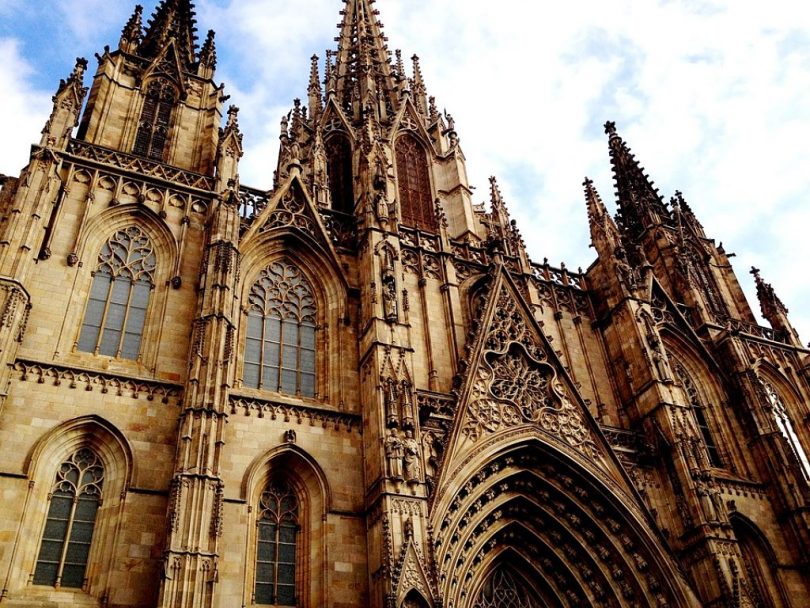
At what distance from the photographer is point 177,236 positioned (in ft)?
59.5

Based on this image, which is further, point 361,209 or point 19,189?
point 361,209

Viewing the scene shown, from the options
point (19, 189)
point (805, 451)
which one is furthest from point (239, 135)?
point (805, 451)

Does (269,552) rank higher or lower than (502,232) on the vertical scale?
lower

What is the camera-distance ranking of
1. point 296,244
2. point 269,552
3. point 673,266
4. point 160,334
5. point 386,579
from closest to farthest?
point 386,579 → point 269,552 → point 160,334 → point 296,244 → point 673,266

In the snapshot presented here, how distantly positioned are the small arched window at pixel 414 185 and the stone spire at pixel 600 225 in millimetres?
5696

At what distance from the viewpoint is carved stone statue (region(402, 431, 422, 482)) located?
15133 mm

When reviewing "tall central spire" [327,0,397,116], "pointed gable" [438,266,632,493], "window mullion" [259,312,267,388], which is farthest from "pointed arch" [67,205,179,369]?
"tall central spire" [327,0,397,116]

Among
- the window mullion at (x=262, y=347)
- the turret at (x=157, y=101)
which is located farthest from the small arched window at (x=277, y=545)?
the turret at (x=157, y=101)

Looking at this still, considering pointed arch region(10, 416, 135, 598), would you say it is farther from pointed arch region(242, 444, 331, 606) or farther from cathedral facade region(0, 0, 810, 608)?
pointed arch region(242, 444, 331, 606)

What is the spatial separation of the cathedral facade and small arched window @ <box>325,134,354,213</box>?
7.75 feet

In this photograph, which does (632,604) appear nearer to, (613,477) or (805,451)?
(613,477)

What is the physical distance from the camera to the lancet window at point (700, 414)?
21.9 meters

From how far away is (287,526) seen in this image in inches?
599

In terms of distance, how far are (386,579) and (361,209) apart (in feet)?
35.6
